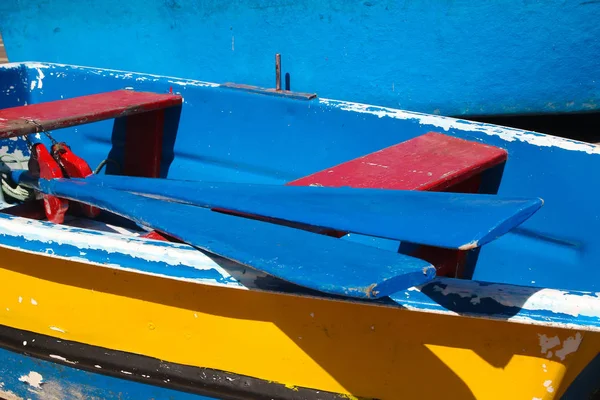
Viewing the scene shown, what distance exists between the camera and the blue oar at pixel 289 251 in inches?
42.9

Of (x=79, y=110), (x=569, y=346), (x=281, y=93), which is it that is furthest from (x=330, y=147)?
(x=569, y=346)

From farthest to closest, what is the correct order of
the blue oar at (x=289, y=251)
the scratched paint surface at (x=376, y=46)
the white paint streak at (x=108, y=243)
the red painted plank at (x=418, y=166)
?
the scratched paint surface at (x=376, y=46) < the red painted plank at (x=418, y=166) < the white paint streak at (x=108, y=243) < the blue oar at (x=289, y=251)

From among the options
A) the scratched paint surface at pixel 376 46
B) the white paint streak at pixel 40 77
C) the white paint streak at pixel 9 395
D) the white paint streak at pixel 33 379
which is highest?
the scratched paint surface at pixel 376 46

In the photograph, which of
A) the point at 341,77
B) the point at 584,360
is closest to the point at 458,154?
the point at 584,360

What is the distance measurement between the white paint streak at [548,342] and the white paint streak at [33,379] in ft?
4.99

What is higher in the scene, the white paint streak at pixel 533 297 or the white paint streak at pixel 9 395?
the white paint streak at pixel 533 297

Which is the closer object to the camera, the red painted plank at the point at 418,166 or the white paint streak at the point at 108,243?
the white paint streak at the point at 108,243

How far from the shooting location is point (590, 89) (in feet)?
8.98

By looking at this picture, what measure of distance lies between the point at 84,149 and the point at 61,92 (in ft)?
1.02

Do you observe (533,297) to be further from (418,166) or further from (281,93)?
(281,93)

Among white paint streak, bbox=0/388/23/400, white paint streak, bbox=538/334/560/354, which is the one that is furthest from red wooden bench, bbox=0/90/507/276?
white paint streak, bbox=0/388/23/400

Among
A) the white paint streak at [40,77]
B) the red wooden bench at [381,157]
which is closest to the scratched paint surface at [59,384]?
the red wooden bench at [381,157]

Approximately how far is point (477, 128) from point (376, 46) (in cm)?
91

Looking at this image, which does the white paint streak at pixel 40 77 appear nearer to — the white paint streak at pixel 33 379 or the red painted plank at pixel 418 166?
the white paint streak at pixel 33 379
